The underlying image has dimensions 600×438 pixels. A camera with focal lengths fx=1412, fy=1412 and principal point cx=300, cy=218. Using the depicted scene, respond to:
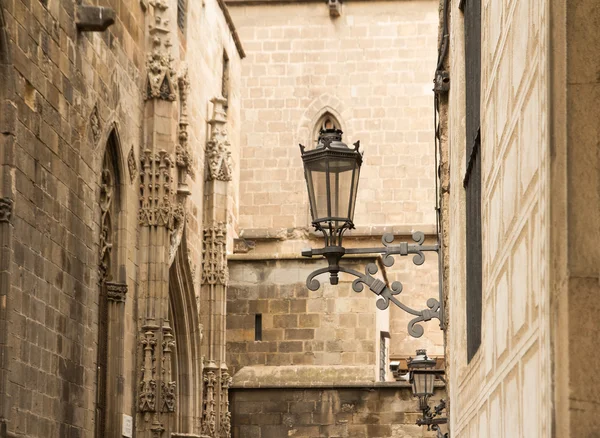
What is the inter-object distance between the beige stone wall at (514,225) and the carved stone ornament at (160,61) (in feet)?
48.7

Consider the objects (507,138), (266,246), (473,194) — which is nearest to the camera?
(507,138)

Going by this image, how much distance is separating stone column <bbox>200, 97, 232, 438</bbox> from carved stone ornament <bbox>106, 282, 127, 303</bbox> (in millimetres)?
5373

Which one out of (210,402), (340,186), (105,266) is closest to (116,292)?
(105,266)

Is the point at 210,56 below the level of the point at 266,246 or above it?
above

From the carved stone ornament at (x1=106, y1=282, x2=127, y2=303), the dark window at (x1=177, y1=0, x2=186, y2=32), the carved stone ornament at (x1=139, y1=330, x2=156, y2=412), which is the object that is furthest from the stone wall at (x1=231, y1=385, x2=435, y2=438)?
the carved stone ornament at (x1=106, y1=282, x2=127, y2=303)

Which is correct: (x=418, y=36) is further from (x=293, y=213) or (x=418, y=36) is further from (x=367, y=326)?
(x=367, y=326)

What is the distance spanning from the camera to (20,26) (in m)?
14.0

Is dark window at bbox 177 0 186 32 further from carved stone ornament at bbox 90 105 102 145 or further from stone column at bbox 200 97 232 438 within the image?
carved stone ornament at bbox 90 105 102 145

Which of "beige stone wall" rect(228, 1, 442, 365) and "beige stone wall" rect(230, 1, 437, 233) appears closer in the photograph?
"beige stone wall" rect(228, 1, 442, 365)

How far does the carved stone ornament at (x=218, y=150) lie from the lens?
24.6 metres

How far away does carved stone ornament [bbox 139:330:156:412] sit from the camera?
19375 millimetres

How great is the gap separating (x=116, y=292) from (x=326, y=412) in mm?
8239

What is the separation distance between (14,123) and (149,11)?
717 centimetres

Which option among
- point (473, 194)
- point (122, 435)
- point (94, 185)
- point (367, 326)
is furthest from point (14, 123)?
point (367, 326)
